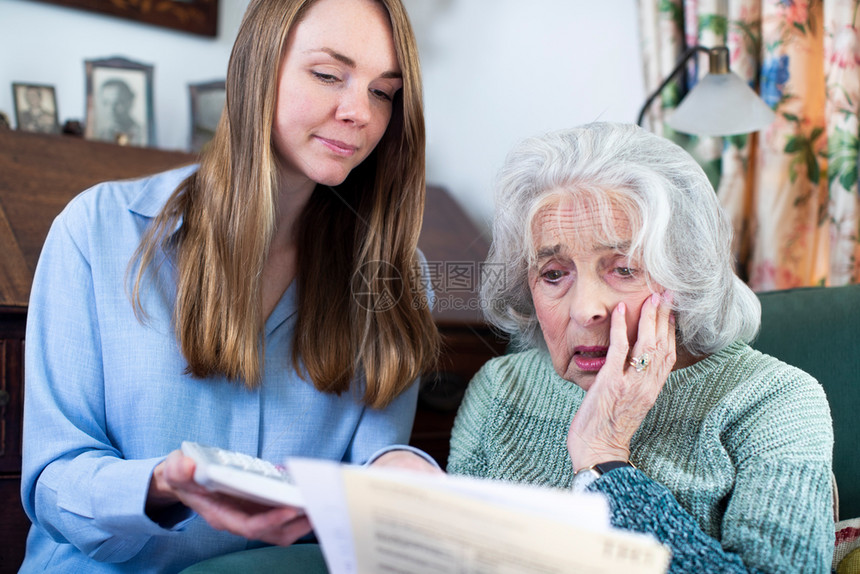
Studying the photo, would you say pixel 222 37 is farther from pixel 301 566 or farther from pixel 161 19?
pixel 301 566

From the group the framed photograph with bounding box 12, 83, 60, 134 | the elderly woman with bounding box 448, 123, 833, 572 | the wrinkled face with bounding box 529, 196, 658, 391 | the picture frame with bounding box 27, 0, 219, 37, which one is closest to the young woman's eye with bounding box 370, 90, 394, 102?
the elderly woman with bounding box 448, 123, 833, 572

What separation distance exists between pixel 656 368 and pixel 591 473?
0.17m

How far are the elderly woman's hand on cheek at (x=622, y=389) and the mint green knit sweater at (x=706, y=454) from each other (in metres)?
0.07

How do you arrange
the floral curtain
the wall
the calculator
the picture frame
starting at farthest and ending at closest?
the picture frame → the wall → the floral curtain → the calculator

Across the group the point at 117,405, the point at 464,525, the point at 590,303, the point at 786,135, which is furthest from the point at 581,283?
the point at 786,135

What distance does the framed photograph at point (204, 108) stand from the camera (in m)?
2.25

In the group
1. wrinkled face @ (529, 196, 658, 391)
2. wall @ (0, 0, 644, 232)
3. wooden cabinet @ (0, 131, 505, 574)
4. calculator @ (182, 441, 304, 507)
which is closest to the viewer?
calculator @ (182, 441, 304, 507)

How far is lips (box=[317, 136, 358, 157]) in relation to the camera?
3.69ft

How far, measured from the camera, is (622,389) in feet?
3.23

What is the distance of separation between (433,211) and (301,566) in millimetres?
1250

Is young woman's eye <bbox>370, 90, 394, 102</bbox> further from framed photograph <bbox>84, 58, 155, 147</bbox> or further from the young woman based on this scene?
framed photograph <bbox>84, 58, 155, 147</bbox>

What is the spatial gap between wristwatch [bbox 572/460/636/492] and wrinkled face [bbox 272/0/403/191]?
557mm

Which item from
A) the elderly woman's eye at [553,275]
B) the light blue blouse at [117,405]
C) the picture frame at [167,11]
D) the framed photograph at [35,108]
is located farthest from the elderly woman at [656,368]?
the picture frame at [167,11]

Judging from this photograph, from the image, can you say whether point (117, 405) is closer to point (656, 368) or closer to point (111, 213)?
point (111, 213)
